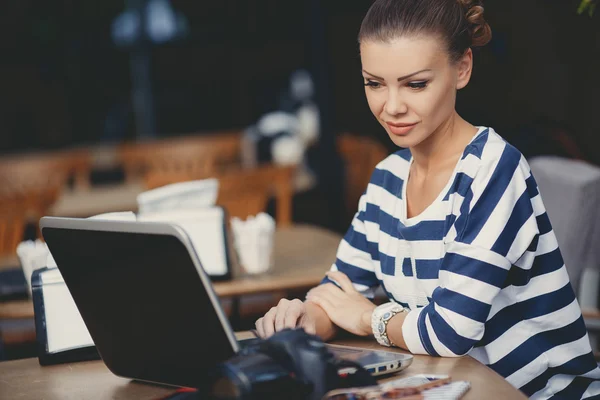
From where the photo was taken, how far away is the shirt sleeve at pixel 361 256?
65.8 inches

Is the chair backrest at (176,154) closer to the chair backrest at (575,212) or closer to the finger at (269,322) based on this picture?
the chair backrest at (575,212)

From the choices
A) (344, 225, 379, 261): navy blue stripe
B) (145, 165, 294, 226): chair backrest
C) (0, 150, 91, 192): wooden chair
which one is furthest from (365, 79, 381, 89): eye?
(0, 150, 91, 192): wooden chair

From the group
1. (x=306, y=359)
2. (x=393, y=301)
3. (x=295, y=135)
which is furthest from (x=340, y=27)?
(x=306, y=359)

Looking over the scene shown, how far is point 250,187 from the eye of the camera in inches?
167

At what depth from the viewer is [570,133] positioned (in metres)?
3.59

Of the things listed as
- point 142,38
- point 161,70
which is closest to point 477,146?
point 142,38

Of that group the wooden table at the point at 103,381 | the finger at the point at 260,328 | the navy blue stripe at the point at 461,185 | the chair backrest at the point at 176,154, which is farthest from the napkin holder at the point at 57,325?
the chair backrest at the point at 176,154

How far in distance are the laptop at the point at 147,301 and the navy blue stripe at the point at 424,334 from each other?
7 centimetres

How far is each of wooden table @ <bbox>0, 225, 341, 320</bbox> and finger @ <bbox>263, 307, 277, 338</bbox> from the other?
3.42 ft

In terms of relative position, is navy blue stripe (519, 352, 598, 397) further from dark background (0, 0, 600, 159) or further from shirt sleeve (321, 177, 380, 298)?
dark background (0, 0, 600, 159)

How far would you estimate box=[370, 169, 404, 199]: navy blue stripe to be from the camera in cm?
160

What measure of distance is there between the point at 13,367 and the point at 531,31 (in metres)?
3.49

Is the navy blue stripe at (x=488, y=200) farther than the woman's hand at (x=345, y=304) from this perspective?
No

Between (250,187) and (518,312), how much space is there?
293 cm
